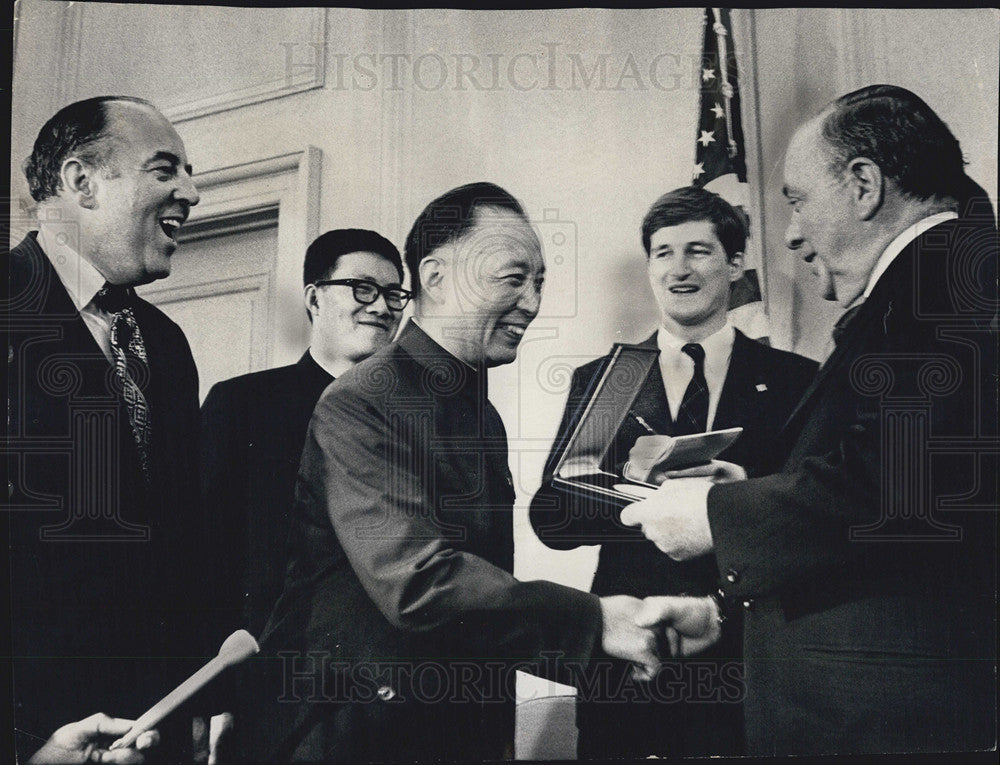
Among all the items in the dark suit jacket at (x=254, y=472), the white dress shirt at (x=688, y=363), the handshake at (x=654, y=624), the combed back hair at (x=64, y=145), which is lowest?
the handshake at (x=654, y=624)

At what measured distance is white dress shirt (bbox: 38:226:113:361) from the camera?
3.95 m

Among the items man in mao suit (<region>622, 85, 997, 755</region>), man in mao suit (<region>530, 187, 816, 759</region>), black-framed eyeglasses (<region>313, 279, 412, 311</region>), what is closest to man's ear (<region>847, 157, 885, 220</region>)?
man in mao suit (<region>622, 85, 997, 755</region>)

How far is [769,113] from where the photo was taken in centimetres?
408

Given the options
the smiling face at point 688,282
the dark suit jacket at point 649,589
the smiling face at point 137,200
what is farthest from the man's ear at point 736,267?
the smiling face at point 137,200

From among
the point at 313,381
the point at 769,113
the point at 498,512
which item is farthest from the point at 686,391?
the point at 313,381

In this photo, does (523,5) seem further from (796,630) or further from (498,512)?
(796,630)

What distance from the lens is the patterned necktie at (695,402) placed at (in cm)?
394

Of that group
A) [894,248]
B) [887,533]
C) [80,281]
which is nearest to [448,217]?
[80,281]

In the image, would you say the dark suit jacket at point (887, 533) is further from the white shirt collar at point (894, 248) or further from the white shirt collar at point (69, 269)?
the white shirt collar at point (69, 269)

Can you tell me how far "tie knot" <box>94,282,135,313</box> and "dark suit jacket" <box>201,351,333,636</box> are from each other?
1.58ft

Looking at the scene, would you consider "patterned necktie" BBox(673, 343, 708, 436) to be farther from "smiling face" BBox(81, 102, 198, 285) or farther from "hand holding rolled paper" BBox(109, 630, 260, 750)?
"smiling face" BBox(81, 102, 198, 285)

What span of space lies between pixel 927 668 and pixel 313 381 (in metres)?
2.54

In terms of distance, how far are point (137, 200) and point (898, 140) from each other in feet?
9.71

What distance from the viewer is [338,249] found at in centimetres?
398
